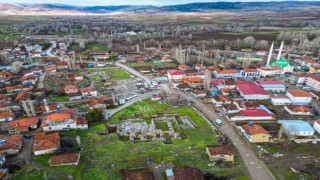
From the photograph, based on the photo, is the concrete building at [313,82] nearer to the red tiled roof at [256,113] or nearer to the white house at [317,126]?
the white house at [317,126]

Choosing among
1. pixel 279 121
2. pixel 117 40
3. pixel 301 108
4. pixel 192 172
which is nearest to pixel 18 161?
pixel 192 172

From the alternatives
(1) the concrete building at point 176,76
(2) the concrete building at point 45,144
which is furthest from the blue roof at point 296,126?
(2) the concrete building at point 45,144

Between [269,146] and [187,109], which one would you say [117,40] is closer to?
[187,109]

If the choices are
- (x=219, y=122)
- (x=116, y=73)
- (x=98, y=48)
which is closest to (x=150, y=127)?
(x=219, y=122)

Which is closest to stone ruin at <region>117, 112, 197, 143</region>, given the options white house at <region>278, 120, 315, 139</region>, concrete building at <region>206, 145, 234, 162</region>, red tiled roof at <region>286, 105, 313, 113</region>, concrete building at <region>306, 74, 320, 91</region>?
concrete building at <region>206, 145, 234, 162</region>

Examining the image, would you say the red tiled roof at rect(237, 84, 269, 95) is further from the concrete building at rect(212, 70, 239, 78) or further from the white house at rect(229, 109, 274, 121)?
the concrete building at rect(212, 70, 239, 78)

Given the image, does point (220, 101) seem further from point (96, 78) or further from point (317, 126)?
point (96, 78)
